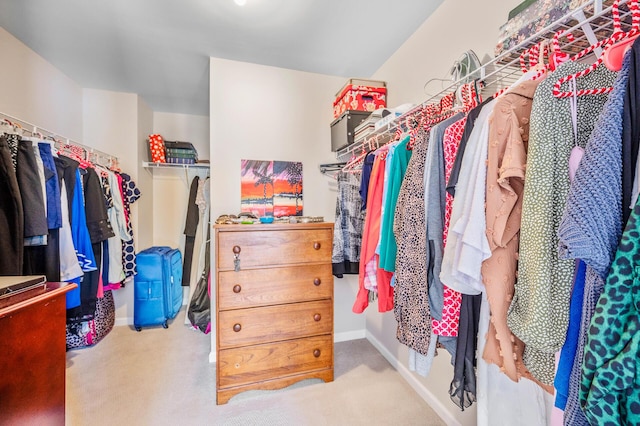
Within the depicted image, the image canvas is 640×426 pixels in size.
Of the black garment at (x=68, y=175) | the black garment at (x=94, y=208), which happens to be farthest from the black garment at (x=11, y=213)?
the black garment at (x=94, y=208)

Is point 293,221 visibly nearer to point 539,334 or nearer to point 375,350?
point 375,350

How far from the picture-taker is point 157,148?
2953 mm

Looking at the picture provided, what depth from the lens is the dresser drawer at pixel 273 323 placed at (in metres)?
1.65

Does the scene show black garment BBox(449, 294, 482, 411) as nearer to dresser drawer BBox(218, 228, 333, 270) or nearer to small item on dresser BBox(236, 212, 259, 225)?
dresser drawer BBox(218, 228, 333, 270)

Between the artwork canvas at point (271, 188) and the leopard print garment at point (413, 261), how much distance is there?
135 centimetres

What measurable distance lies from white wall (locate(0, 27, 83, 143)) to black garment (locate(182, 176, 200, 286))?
116cm

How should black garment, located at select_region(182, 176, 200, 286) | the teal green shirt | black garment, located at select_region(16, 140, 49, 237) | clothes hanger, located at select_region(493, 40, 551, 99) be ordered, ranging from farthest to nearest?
black garment, located at select_region(182, 176, 200, 286) < black garment, located at select_region(16, 140, 49, 237) < the teal green shirt < clothes hanger, located at select_region(493, 40, 551, 99)

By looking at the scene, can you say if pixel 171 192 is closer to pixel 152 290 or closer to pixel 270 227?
pixel 152 290

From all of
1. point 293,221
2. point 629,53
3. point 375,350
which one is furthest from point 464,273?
point 375,350

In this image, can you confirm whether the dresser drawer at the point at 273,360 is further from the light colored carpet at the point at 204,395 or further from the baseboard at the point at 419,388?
the baseboard at the point at 419,388

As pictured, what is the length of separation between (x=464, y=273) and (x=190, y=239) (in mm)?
3063

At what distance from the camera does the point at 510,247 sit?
0.72 m

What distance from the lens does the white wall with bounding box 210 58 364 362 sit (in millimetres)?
2166

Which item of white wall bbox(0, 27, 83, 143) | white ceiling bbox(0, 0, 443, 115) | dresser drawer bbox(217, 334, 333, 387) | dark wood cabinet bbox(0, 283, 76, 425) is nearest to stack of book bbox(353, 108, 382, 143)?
white ceiling bbox(0, 0, 443, 115)
